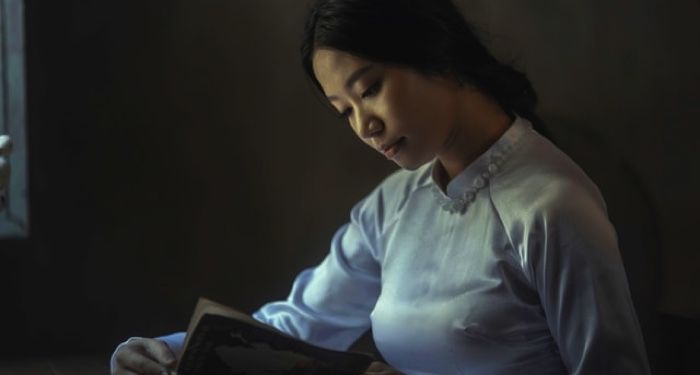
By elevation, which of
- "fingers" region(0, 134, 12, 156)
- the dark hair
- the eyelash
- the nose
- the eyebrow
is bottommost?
"fingers" region(0, 134, 12, 156)

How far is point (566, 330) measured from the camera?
1.07 m

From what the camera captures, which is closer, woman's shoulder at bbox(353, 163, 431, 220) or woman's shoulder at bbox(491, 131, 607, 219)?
woman's shoulder at bbox(491, 131, 607, 219)

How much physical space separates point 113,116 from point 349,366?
2.33ft

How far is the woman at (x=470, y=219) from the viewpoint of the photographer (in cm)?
105

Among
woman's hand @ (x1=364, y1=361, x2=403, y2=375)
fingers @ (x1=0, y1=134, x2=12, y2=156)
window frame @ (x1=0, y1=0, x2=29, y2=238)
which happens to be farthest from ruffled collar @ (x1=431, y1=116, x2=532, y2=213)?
window frame @ (x1=0, y1=0, x2=29, y2=238)

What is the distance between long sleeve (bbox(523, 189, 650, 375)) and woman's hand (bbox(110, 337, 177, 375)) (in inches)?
16.1

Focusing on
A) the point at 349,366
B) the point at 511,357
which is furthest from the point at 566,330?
the point at 349,366

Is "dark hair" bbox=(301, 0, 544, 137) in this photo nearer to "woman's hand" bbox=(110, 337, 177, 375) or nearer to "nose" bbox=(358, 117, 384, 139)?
"nose" bbox=(358, 117, 384, 139)

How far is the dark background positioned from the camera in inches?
54.1

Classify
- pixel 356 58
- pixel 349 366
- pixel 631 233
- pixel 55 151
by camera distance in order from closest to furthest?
pixel 349 366
pixel 356 58
pixel 631 233
pixel 55 151

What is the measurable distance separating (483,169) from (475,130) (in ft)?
0.16

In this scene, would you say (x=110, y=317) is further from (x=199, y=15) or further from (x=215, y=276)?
(x=199, y=15)

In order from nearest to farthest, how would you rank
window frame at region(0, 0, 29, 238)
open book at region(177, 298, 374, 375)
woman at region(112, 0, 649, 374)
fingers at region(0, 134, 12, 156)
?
open book at region(177, 298, 374, 375) < woman at region(112, 0, 649, 374) < fingers at region(0, 134, 12, 156) < window frame at region(0, 0, 29, 238)

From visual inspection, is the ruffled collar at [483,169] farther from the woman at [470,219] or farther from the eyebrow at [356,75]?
the eyebrow at [356,75]
